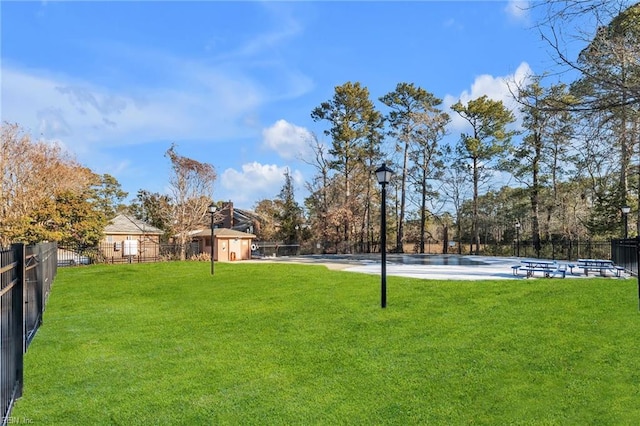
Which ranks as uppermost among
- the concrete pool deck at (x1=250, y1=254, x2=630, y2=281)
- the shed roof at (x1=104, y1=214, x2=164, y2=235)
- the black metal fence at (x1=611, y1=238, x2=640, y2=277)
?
the shed roof at (x1=104, y1=214, x2=164, y2=235)

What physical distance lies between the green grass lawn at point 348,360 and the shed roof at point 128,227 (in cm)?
2339

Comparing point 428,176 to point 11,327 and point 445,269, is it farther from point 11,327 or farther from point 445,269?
point 11,327

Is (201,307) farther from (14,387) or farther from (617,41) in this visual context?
(617,41)

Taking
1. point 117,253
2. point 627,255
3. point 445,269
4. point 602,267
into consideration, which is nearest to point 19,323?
point 627,255

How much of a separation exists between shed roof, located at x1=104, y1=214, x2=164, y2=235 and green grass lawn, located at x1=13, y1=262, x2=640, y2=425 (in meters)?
23.4

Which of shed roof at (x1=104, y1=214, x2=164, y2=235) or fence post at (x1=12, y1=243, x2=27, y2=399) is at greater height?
shed roof at (x1=104, y1=214, x2=164, y2=235)

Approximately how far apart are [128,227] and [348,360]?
29928 millimetres

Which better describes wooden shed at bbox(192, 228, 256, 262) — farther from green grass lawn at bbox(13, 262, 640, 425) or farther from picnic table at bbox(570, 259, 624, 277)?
picnic table at bbox(570, 259, 624, 277)

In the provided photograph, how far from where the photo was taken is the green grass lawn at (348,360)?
3602mm

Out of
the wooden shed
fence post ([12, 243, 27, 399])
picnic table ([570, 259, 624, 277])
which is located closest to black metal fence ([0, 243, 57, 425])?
fence post ([12, 243, 27, 399])

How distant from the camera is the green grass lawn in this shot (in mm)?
3602

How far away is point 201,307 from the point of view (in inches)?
318

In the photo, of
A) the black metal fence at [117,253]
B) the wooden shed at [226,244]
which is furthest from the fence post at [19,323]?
the wooden shed at [226,244]

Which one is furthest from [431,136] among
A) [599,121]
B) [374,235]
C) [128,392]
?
[128,392]
